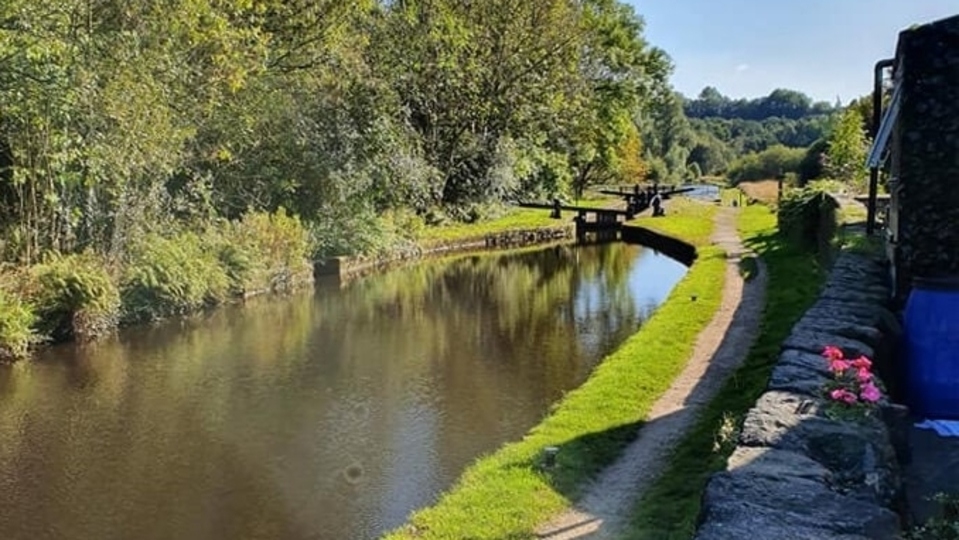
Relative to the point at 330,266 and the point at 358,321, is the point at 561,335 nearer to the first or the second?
the point at 358,321

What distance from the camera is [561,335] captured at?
1560cm

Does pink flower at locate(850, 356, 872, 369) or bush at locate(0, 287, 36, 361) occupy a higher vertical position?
pink flower at locate(850, 356, 872, 369)

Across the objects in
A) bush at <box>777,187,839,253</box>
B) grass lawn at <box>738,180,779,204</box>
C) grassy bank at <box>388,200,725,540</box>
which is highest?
bush at <box>777,187,839,253</box>

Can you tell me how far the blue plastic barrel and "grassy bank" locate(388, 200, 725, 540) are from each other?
2.91 m

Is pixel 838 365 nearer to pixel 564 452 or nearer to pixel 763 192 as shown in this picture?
pixel 564 452

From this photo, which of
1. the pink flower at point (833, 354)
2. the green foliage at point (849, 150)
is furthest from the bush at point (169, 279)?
the green foliage at point (849, 150)

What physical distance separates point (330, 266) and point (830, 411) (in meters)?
18.7

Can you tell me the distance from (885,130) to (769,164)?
65528 mm

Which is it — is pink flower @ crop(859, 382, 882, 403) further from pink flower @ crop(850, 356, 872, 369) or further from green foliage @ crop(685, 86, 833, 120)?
green foliage @ crop(685, 86, 833, 120)

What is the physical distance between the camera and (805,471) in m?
3.79

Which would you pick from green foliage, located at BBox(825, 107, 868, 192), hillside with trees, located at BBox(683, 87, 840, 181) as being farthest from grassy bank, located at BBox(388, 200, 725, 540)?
hillside with trees, located at BBox(683, 87, 840, 181)

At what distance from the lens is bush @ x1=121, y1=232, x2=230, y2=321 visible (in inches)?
631

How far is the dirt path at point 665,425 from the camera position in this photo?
698cm

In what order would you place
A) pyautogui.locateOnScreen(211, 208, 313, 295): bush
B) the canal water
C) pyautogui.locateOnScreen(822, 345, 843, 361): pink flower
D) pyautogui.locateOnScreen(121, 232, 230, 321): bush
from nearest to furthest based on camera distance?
pyautogui.locateOnScreen(822, 345, 843, 361): pink flower
the canal water
pyautogui.locateOnScreen(121, 232, 230, 321): bush
pyautogui.locateOnScreen(211, 208, 313, 295): bush
